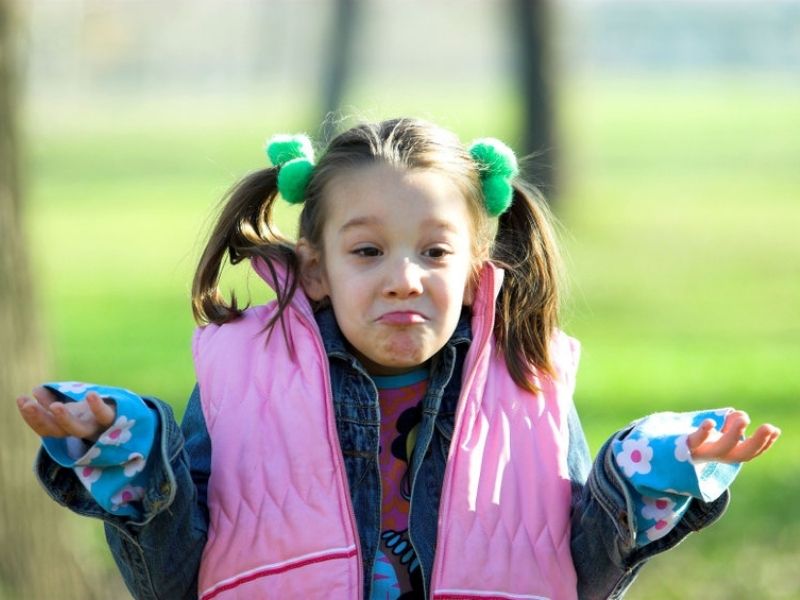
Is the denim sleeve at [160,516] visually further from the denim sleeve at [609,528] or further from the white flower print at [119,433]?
the denim sleeve at [609,528]

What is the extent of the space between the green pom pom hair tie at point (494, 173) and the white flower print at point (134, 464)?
85 centimetres

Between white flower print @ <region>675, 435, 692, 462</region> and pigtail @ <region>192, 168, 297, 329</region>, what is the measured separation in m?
0.81

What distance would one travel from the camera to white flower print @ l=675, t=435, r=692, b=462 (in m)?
2.48

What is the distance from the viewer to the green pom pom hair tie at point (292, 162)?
2.86 m

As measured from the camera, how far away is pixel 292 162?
9.45ft

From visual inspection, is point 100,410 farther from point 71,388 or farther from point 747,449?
point 747,449

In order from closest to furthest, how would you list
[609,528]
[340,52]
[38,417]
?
1. [38,417]
2. [609,528]
3. [340,52]

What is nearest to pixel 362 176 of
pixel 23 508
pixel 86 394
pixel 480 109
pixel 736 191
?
pixel 86 394

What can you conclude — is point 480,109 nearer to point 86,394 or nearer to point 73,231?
point 73,231

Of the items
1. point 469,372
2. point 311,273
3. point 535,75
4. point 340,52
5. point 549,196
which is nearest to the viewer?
point 469,372

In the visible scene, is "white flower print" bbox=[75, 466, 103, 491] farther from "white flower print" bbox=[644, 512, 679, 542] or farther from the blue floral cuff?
"white flower print" bbox=[644, 512, 679, 542]

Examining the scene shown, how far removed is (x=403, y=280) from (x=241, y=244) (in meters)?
0.46

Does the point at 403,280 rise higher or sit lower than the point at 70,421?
higher

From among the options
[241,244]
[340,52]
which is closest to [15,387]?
[241,244]
